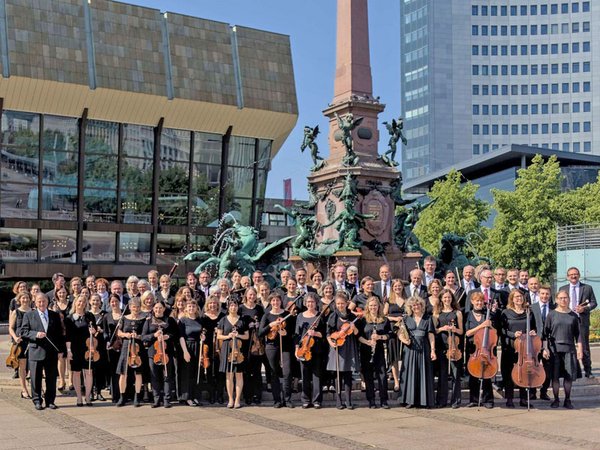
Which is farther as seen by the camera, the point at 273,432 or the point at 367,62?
the point at 367,62

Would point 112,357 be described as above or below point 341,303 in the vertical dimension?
below

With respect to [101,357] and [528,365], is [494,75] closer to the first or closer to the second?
[528,365]

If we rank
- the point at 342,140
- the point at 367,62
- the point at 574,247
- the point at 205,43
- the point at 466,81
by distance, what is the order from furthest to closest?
the point at 466,81 < the point at 205,43 < the point at 574,247 < the point at 367,62 < the point at 342,140

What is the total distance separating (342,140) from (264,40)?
1391 inches

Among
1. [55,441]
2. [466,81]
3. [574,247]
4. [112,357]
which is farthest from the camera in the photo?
[466,81]

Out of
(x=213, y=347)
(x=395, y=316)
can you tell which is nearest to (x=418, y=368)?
(x=395, y=316)

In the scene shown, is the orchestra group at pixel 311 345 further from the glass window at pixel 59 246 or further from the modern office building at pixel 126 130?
the glass window at pixel 59 246

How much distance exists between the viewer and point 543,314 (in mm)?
12719

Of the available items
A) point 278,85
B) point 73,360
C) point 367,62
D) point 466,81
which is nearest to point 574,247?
point 367,62

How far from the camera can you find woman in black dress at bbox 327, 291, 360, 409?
12219 millimetres

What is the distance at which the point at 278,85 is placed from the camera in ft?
177

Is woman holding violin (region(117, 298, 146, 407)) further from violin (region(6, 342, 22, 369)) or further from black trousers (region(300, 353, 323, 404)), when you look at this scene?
black trousers (region(300, 353, 323, 404))

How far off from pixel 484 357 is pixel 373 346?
1.55 meters

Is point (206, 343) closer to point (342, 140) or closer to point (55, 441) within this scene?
point (55, 441)
